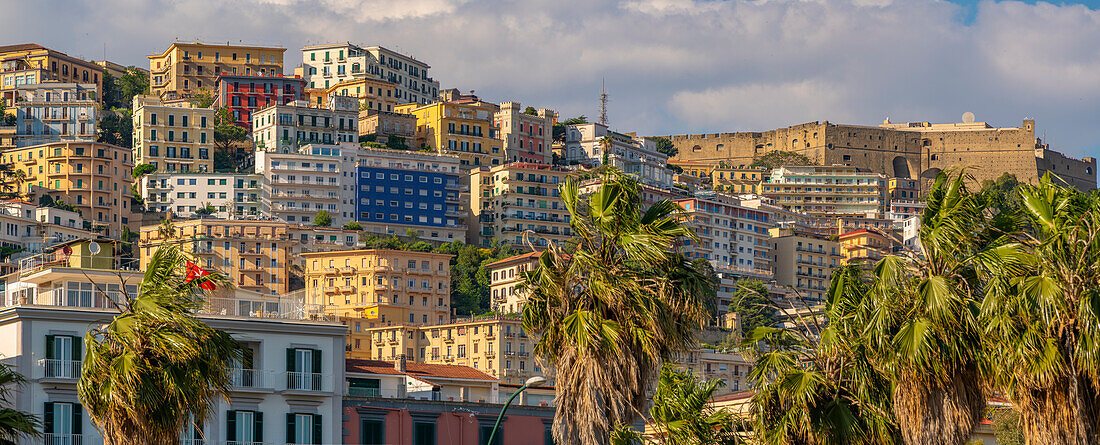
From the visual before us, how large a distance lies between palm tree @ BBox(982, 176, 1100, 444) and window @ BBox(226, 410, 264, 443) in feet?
138

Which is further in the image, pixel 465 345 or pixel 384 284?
pixel 384 284

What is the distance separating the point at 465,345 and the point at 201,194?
58622 millimetres

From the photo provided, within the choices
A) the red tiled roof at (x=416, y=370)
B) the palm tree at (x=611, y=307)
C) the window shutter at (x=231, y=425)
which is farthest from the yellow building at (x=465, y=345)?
the palm tree at (x=611, y=307)

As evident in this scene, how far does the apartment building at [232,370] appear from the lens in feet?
195

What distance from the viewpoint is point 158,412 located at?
2961 centimetres

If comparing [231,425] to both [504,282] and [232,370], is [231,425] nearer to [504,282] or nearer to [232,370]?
[232,370]

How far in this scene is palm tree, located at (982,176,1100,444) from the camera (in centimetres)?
2491

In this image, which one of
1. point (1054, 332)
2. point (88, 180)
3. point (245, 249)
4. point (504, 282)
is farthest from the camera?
point (88, 180)

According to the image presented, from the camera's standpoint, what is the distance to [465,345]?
149 metres

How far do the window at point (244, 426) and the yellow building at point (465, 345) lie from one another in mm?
77961

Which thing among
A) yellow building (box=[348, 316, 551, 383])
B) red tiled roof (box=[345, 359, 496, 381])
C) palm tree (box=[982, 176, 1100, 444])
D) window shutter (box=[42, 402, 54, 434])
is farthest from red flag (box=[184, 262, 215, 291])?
yellow building (box=[348, 316, 551, 383])

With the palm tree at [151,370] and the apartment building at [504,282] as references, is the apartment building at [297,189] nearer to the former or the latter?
the apartment building at [504,282]

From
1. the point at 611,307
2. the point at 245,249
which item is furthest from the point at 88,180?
the point at 611,307

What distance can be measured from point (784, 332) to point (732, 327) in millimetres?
154085
